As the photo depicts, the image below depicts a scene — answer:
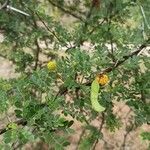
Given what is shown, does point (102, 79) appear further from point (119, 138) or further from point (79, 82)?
point (119, 138)

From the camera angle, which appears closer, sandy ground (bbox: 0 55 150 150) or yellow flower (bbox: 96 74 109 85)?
yellow flower (bbox: 96 74 109 85)

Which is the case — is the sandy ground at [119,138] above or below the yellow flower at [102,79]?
below

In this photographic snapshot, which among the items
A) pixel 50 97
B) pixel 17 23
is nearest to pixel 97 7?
pixel 17 23

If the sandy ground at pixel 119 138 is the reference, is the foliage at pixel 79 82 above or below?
above

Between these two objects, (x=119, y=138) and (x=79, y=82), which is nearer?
(x=79, y=82)

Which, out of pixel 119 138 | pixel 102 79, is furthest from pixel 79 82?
pixel 119 138

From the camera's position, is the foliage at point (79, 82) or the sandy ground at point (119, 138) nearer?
the foliage at point (79, 82)

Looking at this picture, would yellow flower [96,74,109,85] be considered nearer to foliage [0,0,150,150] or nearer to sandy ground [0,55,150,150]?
foliage [0,0,150,150]

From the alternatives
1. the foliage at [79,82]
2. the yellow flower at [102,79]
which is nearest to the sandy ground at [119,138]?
the foliage at [79,82]

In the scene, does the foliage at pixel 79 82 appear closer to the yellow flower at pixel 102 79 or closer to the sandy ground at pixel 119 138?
the yellow flower at pixel 102 79

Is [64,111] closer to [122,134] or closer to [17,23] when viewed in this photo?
[17,23]

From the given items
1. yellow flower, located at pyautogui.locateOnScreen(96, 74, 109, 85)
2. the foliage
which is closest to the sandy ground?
the foliage
